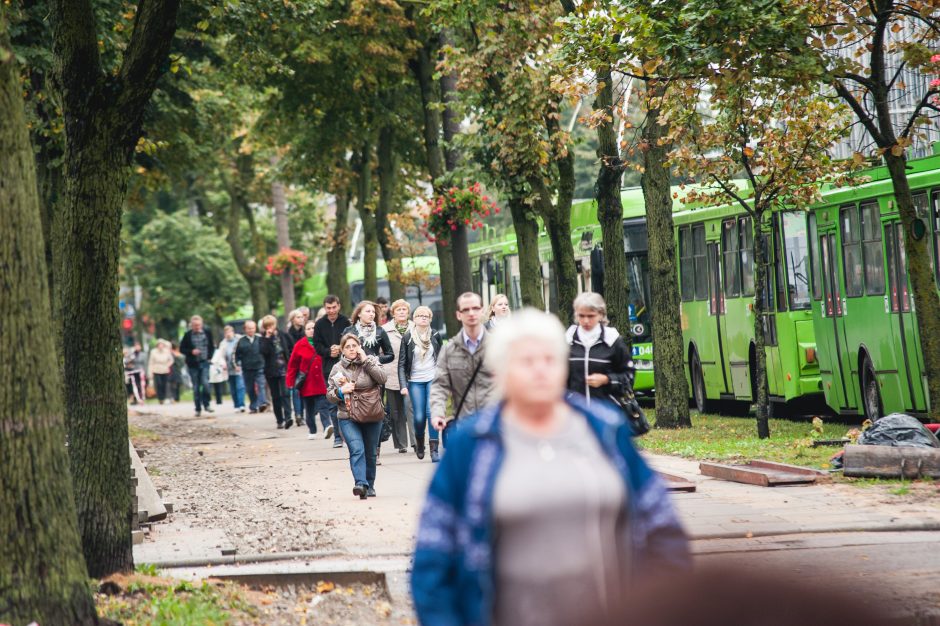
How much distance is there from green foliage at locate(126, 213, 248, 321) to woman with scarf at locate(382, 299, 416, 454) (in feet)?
128

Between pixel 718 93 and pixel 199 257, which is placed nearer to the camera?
pixel 718 93

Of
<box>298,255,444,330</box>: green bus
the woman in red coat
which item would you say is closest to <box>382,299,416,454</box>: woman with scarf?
the woman in red coat

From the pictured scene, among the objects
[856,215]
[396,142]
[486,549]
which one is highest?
[396,142]

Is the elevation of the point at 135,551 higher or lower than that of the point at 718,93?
lower

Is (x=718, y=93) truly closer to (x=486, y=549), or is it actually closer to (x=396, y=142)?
(x=486, y=549)

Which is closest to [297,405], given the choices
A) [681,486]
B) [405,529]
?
[681,486]

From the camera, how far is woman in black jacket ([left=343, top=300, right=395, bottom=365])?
691 inches

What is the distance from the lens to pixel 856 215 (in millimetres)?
20031

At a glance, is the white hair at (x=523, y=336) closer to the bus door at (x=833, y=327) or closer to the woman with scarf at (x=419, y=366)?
the woman with scarf at (x=419, y=366)

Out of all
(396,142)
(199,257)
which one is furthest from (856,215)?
(199,257)

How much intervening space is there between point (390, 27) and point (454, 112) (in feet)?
11.6

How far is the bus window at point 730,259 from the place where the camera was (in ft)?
80.4

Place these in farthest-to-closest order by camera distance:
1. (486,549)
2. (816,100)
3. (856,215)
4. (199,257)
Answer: (199,257)
(856,215)
(816,100)
(486,549)

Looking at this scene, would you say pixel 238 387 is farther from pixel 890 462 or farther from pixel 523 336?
pixel 523 336
